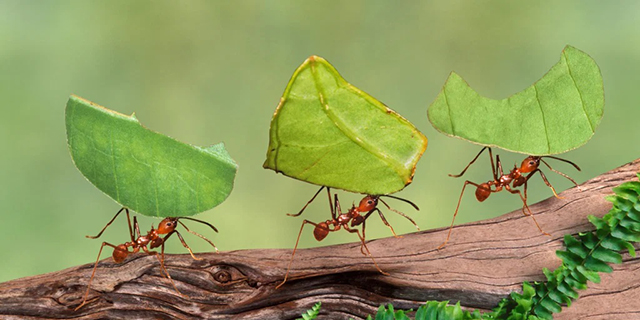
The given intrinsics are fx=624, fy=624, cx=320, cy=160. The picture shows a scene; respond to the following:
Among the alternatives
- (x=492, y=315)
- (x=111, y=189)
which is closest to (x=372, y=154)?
(x=492, y=315)

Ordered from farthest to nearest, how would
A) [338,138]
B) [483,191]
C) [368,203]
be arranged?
[483,191], [368,203], [338,138]

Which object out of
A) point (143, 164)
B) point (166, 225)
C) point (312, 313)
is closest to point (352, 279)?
point (312, 313)

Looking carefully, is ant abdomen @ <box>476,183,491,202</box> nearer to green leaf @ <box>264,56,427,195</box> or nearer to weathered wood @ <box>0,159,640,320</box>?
weathered wood @ <box>0,159,640,320</box>

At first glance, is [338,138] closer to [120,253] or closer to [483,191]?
[483,191]

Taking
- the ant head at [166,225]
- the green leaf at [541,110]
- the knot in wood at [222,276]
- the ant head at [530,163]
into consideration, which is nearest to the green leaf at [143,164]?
the ant head at [166,225]

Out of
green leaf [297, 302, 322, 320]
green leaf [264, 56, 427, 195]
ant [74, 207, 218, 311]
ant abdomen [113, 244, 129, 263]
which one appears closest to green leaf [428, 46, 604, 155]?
green leaf [264, 56, 427, 195]
